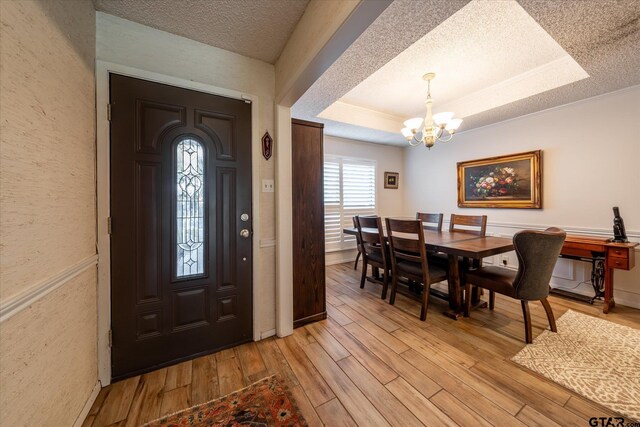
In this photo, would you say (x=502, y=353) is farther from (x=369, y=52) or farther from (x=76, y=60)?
(x=76, y=60)

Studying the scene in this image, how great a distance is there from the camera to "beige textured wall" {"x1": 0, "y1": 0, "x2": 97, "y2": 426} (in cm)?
81

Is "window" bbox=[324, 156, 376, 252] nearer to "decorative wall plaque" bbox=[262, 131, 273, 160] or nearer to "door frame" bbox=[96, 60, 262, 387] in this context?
"decorative wall plaque" bbox=[262, 131, 273, 160]

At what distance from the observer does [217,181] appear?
1.80 m

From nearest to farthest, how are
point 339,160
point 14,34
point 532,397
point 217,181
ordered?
point 14,34 < point 532,397 < point 217,181 < point 339,160

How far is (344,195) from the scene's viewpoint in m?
4.48

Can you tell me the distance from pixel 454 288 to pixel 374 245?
1.00 m

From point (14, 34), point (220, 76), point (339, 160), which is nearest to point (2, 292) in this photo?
point (14, 34)

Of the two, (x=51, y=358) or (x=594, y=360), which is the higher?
(x=51, y=358)

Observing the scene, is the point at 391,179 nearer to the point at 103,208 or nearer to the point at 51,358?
the point at 103,208

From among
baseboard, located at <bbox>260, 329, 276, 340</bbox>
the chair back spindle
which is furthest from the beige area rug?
baseboard, located at <bbox>260, 329, 276, 340</bbox>

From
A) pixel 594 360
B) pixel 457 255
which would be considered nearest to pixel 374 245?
pixel 457 255

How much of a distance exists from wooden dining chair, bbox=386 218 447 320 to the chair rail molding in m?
2.36

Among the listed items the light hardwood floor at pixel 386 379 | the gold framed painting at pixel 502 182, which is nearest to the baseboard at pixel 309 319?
the light hardwood floor at pixel 386 379

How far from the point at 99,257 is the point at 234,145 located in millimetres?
1156
